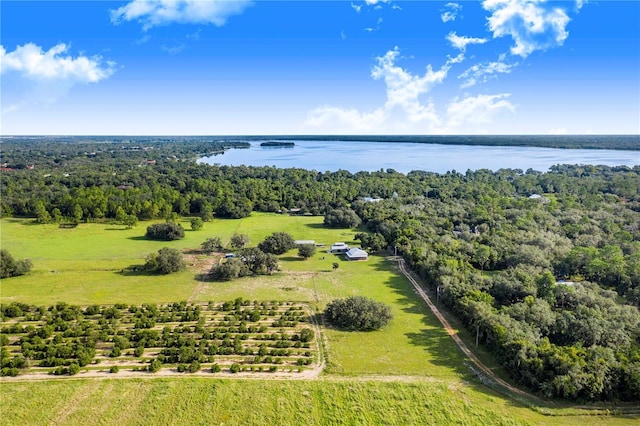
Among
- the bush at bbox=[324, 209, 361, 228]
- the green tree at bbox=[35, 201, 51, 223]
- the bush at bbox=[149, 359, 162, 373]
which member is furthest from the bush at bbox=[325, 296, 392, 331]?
the green tree at bbox=[35, 201, 51, 223]

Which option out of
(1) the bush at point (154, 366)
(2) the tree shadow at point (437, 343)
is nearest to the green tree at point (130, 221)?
(1) the bush at point (154, 366)

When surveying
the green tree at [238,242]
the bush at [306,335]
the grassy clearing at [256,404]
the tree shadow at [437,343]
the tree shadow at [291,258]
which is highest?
the green tree at [238,242]

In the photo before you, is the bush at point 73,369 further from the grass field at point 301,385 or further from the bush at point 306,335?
the bush at point 306,335

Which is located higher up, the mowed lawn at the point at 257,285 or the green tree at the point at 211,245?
the green tree at the point at 211,245

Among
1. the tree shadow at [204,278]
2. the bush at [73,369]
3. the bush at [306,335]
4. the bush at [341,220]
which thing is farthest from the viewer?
the bush at [341,220]

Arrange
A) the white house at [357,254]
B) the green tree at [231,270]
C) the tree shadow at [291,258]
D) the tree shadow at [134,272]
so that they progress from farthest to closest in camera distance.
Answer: the tree shadow at [291,258] → the white house at [357,254] → the tree shadow at [134,272] → the green tree at [231,270]

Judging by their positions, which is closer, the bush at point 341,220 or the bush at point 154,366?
the bush at point 154,366

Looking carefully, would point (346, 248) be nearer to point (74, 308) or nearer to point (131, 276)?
point (131, 276)

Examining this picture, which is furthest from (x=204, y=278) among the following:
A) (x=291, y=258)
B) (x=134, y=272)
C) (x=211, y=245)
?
(x=291, y=258)

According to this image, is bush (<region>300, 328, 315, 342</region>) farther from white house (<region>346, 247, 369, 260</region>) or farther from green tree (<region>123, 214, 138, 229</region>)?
green tree (<region>123, 214, 138, 229</region>)
